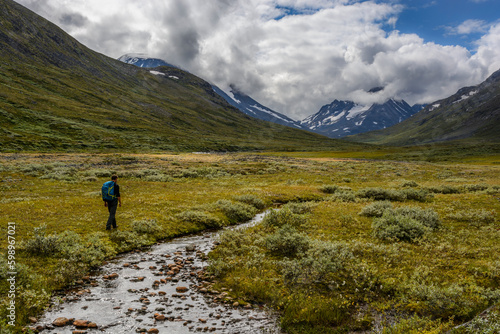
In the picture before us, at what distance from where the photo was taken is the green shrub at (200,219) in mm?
22797

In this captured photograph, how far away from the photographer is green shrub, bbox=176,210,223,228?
74.8 ft

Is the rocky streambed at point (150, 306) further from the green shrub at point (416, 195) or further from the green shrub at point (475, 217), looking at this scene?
the green shrub at point (416, 195)

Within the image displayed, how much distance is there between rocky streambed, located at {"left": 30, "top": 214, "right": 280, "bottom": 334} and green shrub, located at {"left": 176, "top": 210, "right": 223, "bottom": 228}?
821cm

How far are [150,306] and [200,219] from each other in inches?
494

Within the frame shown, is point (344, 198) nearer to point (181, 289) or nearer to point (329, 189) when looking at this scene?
point (329, 189)

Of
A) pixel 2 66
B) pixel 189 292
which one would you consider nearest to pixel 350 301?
pixel 189 292

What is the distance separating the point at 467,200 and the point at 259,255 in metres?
28.0

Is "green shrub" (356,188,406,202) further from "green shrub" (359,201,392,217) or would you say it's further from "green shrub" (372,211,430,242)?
"green shrub" (372,211,430,242)

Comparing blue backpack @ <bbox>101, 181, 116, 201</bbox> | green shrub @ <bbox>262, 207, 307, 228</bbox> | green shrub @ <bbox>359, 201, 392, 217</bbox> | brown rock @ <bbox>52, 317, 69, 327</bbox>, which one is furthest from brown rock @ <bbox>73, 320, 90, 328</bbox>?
green shrub @ <bbox>359, 201, 392, 217</bbox>

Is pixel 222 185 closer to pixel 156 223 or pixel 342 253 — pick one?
pixel 156 223

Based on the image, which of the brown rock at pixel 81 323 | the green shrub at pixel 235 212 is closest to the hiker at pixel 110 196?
the brown rock at pixel 81 323

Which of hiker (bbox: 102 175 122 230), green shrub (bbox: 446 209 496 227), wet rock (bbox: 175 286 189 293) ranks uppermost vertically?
hiker (bbox: 102 175 122 230)

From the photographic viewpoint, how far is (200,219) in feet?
75.2

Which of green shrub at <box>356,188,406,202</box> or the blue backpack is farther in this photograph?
green shrub at <box>356,188,406,202</box>
